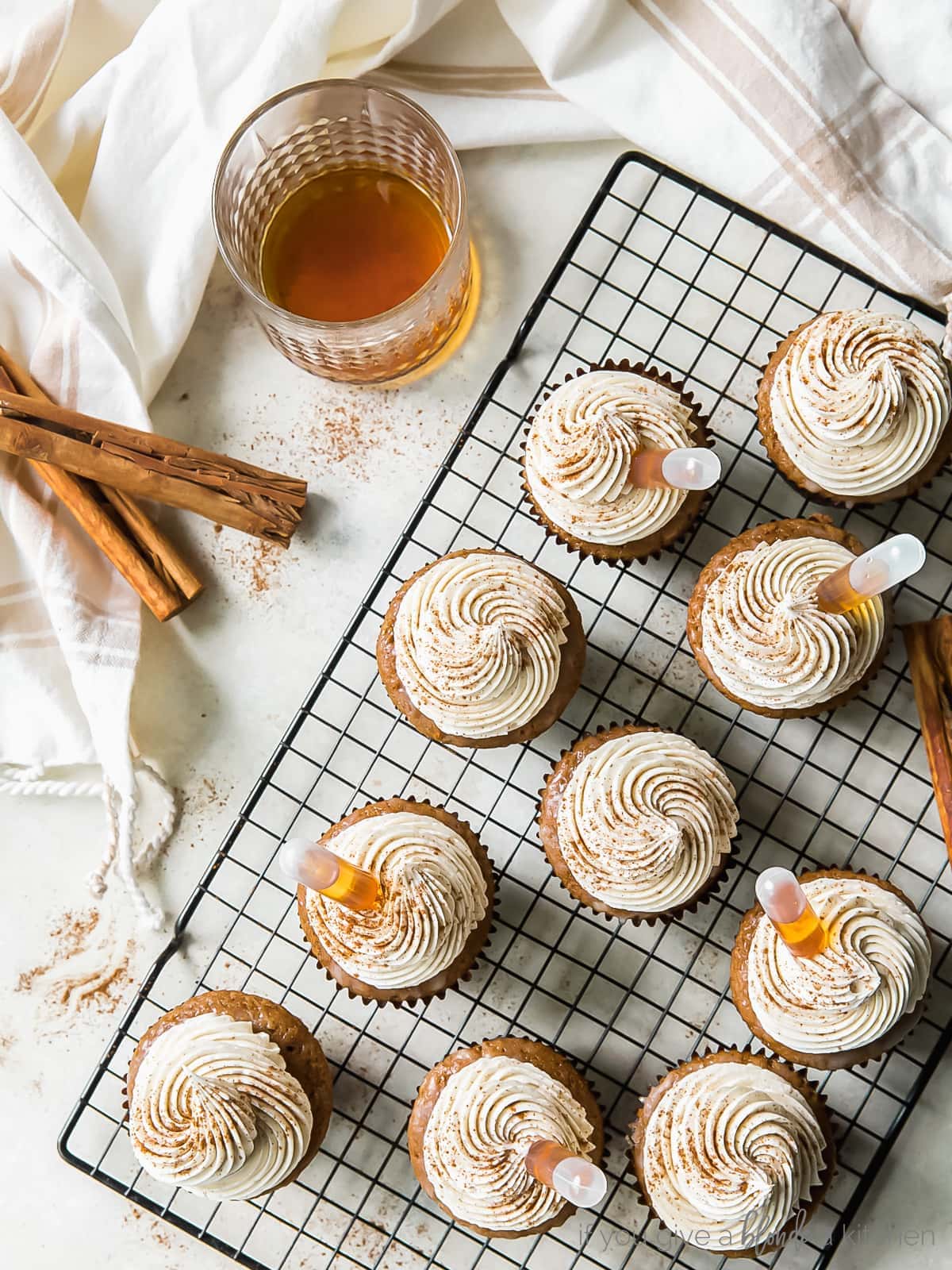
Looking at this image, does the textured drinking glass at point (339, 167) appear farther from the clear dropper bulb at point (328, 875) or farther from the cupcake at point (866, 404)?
the clear dropper bulb at point (328, 875)

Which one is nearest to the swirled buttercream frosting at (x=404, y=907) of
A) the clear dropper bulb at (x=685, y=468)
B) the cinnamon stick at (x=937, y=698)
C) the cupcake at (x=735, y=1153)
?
the cupcake at (x=735, y=1153)

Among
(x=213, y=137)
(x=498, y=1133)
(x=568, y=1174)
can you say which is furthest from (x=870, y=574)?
(x=213, y=137)

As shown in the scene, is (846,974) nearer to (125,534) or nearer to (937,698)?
(937,698)

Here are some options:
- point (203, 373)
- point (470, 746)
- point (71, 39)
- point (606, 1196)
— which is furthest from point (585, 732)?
point (71, 39)

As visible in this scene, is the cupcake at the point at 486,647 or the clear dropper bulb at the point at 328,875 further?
the cupcake at the point at 486,647

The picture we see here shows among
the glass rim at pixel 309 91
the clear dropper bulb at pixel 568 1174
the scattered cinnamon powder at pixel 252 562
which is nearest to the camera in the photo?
the clear dropper bulb at pixel 568 1174

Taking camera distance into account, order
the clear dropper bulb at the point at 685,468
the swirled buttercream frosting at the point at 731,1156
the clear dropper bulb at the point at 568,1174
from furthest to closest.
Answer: the swirled buttercream frosting at the point at 731,1156
the clear dropper bulb at the point at 685,468
the clear dropper bulb at the point at 568,1174

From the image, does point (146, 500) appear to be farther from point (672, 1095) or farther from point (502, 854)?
point (672, 1095)
